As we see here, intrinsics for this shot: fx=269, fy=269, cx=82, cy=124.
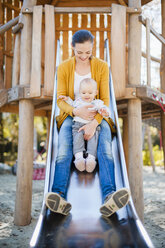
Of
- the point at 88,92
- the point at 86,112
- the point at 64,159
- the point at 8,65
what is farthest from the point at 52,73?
the point at 8,65

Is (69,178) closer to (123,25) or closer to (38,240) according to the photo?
(38,240)

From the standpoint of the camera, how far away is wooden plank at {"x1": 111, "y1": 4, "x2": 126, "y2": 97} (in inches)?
149

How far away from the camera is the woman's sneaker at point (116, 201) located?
2.12 meters

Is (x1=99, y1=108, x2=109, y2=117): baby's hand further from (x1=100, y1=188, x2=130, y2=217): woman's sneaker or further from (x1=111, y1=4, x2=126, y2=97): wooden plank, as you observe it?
(x1=111, y1=4, x2=126, y2=97): wooden plank

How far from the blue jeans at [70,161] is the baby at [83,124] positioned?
0.06 meters

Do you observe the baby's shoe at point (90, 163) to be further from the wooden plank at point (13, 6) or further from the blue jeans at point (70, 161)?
the wooden plank at point (13, 6)

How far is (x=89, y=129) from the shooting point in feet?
9.07

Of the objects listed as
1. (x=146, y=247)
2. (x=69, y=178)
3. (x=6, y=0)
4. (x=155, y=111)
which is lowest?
(x=146, y=247)

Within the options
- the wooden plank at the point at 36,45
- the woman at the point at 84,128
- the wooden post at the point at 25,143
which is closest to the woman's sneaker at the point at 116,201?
the woman at the point at 84,128

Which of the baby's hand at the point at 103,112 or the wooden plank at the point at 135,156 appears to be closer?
the baby's hand at the point at 103,112

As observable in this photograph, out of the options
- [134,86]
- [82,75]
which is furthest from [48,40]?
[134,86]

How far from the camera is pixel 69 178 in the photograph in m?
2.66

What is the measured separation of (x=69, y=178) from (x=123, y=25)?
2.37 m

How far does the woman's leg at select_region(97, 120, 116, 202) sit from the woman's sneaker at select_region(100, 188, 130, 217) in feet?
0.56
